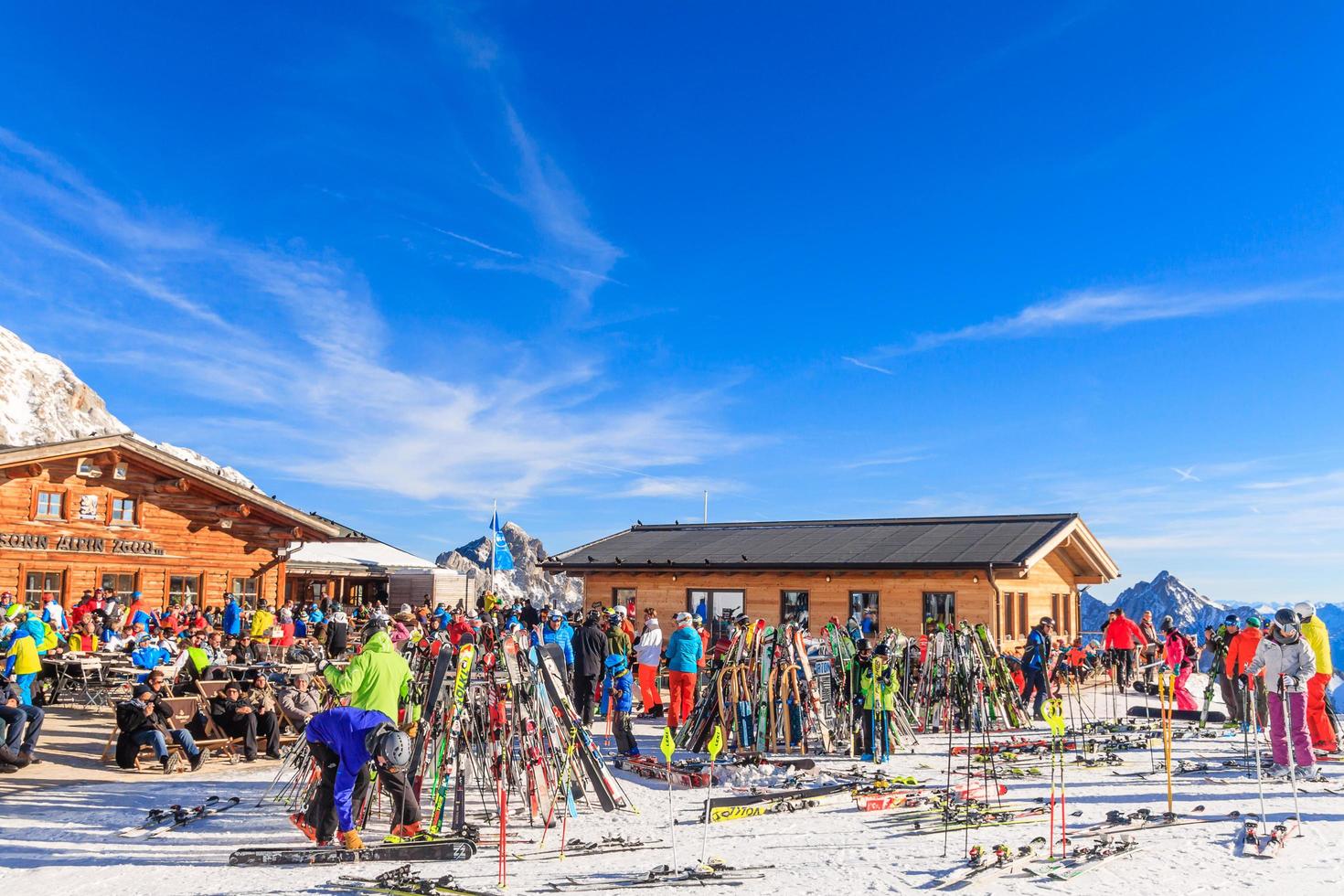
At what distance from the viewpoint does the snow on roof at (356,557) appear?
3192 cm

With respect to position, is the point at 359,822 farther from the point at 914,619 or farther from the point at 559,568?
the point at 559,568

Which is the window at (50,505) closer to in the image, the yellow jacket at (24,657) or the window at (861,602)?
the yellow jacket at (24,657)

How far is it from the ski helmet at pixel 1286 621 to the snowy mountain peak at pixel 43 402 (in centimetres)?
9914

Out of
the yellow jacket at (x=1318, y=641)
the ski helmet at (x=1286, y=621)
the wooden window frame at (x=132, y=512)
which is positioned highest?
the wooden window frame at (x=132, y=512)

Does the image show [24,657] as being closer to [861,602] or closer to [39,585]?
[39,585]

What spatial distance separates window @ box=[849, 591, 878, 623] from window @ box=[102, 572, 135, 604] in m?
17.1

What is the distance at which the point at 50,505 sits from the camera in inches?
852

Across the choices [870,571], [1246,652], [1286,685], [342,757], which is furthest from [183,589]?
[1286,685]

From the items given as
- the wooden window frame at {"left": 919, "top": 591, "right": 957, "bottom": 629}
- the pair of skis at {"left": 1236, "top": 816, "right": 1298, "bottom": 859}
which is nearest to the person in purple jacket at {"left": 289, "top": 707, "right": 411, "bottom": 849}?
the pair of skis at {"left": 1236, "top": 816, "right": 1298, "bottom": 859}

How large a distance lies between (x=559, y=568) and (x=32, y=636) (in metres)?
14.9

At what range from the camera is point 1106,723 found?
15258 mm

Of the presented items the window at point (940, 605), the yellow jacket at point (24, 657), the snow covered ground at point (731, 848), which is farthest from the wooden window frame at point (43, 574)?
the window at point (940, 605)

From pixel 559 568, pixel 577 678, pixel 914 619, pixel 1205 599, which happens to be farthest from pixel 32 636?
pixel 1205 599

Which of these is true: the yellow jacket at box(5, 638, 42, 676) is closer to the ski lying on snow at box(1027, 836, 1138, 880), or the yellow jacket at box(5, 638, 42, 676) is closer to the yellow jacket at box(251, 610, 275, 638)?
the yellow jacket at box(251, 610, 275, 638)
